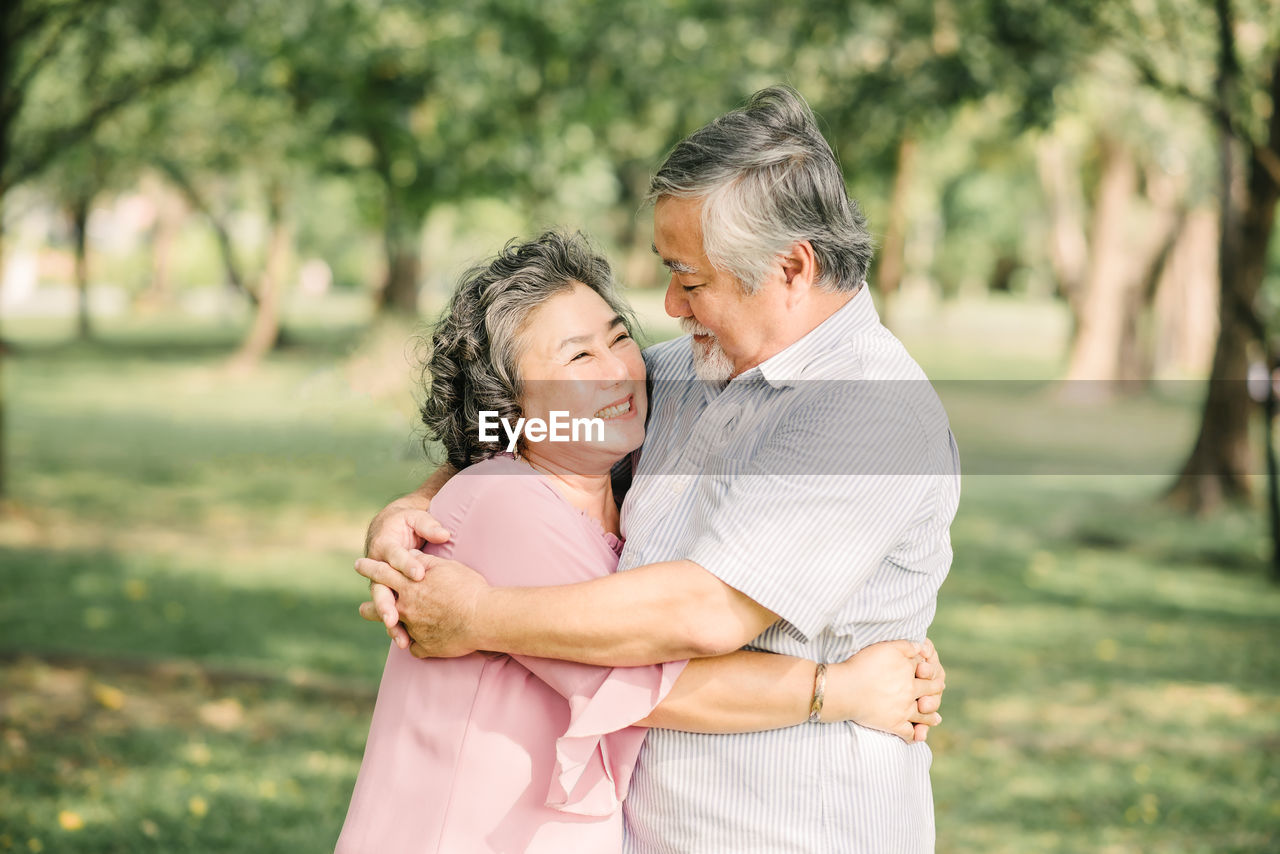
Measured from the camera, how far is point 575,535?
7.22ft

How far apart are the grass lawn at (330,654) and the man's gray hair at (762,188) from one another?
1059mm

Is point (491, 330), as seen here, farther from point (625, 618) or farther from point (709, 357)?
point (625, 618)

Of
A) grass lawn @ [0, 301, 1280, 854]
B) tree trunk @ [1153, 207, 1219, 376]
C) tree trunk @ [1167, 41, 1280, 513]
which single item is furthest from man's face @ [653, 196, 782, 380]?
tree trunk @ [1153, 207, 1219, 376]

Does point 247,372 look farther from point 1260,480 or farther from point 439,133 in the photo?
point 1260,480

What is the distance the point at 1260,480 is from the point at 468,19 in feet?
30.9

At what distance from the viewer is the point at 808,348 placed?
2.28m

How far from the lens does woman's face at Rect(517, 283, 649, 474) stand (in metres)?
2.38

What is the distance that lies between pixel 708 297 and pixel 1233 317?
10.2 metres

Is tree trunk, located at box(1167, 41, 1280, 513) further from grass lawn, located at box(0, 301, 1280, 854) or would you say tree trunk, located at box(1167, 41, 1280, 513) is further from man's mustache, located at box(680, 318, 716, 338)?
man's mustache, located at box(680, 318, 716, 338)

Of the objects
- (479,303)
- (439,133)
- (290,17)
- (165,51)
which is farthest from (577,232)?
(439,133)

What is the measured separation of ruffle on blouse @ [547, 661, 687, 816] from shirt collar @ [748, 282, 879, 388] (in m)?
0.58

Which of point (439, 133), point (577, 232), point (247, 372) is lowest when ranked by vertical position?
point (247, 372)

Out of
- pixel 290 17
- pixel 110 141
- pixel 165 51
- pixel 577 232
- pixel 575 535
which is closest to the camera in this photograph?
pixel 575 535


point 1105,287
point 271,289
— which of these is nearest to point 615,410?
point 1105,287
